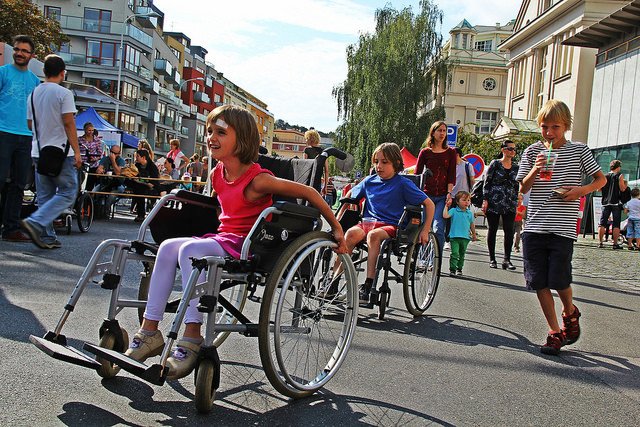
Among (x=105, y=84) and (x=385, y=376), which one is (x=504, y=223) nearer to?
(x=385, y=376)

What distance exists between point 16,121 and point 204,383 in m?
6.20

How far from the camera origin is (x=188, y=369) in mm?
3408

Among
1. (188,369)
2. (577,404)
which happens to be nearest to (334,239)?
(188,369)

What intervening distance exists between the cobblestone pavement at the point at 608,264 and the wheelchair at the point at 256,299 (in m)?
7.80

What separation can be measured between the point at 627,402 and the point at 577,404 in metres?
0.35

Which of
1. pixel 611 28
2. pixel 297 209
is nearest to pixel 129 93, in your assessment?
pixel 611 28

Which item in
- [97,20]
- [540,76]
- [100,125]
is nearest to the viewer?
[100,125]

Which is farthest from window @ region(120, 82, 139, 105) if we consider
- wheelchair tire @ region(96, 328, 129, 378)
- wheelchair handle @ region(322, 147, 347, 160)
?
wheelchair tire @ region(96, 328, 129, 378)

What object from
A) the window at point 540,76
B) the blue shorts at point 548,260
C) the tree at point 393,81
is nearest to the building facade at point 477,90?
the tree at point 393,81

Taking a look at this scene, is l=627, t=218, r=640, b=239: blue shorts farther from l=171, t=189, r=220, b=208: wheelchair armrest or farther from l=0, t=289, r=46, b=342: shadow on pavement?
l=171, t=189, r=220, b=208: wheelchair armrest

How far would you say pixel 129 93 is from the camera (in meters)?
74.1

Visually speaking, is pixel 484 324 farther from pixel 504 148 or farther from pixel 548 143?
pixel 504 148

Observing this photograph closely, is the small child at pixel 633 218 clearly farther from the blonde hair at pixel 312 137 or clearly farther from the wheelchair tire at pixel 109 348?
the wheelchair tire at pixel 109 348

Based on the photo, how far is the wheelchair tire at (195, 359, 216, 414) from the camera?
3309mm
